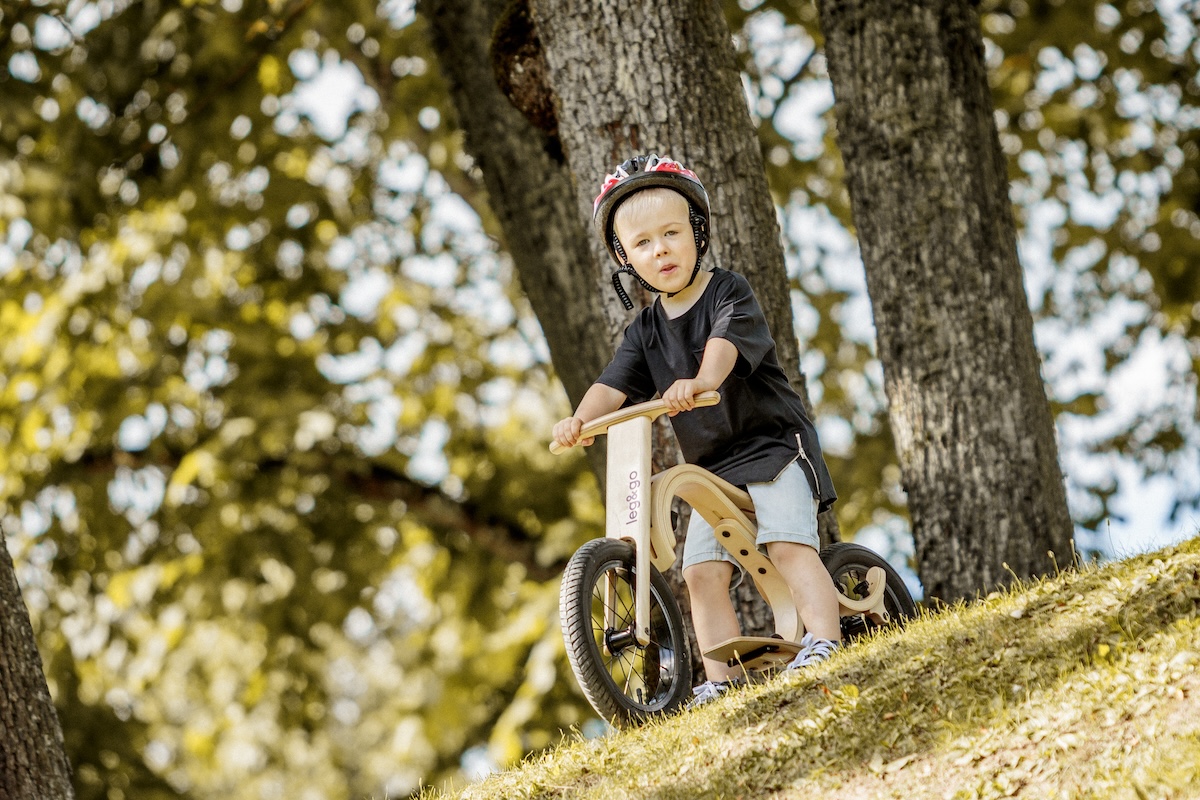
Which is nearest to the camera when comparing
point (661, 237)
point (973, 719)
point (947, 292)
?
point (973, 719)

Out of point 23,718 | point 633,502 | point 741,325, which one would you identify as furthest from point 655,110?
point 23,718

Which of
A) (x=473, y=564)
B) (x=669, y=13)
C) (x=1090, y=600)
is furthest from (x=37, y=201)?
(x=1090, y=600)

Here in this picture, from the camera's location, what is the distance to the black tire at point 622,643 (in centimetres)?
376

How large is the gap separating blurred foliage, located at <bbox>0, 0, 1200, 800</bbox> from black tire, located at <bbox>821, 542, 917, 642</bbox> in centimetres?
341

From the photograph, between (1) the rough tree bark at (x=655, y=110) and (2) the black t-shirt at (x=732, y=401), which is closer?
(2) the black t-shirt at (x=732, y=401)

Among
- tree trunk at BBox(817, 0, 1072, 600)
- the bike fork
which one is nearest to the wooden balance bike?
the bike fork

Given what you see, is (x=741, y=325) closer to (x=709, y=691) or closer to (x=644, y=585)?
(x=644, y=585)

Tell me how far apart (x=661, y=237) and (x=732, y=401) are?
1.90ft

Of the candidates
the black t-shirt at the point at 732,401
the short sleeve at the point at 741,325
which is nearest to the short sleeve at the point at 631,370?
the black t-shirt at the point at 732,401

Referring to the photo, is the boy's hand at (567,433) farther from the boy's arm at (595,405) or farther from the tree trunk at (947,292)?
the tree trunk at (947,292)

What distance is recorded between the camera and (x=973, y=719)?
3.09 meters

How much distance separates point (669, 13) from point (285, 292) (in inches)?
209

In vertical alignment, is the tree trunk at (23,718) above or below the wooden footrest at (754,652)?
above

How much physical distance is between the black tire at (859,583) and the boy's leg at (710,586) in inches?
16.0
